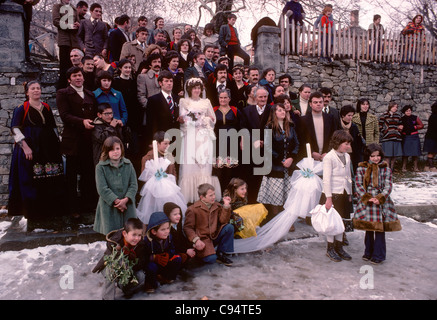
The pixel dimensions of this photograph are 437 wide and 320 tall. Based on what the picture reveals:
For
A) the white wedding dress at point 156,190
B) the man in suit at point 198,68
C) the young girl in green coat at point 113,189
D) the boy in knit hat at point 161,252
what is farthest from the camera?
the man in suit at point 198,68

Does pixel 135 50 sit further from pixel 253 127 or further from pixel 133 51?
pixel 253 127

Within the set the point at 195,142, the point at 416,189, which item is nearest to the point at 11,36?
the point at 195,142

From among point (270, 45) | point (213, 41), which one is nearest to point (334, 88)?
point (270, 45)

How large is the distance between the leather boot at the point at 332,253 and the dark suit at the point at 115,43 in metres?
5.59

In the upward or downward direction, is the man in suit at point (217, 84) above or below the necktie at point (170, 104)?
above

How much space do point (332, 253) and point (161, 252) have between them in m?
2.05

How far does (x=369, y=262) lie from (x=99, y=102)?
4157mm

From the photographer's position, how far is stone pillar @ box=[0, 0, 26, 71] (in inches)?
235

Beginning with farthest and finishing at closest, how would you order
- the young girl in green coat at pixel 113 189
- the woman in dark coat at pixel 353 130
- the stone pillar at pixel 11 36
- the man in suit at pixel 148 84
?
the stone pillar at pixel 11 36 → the man in suit at pixel 148 84 → the woman in dark coat at pixel 353 130 → the young girl in green coat at pixel 113 189

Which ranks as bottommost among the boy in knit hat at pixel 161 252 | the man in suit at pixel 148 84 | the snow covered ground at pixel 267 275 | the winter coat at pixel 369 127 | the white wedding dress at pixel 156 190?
the snow covered ground at pixel 267 275

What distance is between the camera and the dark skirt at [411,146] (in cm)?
982

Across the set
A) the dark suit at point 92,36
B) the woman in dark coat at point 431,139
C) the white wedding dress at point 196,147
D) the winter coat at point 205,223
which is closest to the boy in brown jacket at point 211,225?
the winter coat at point 205,223

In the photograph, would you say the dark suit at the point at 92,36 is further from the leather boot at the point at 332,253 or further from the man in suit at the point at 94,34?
the leather boot at the point at 332,253

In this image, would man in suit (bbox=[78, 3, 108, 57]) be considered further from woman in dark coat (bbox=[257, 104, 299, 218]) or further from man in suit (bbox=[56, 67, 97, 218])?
woman in dark coat (bbox=[257, 104, 299, 218])
